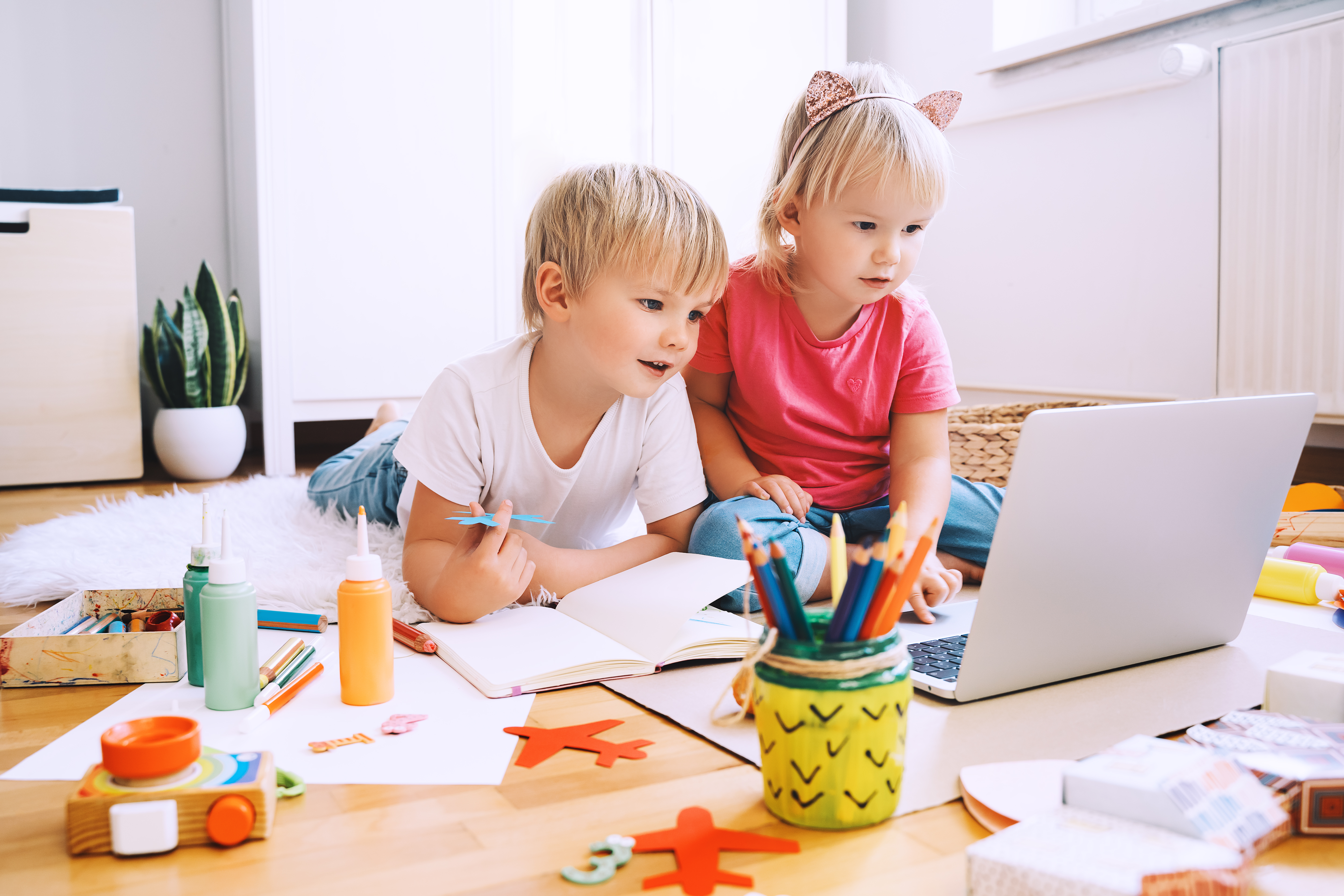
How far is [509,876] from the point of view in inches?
22.1

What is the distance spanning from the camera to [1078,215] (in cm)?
229

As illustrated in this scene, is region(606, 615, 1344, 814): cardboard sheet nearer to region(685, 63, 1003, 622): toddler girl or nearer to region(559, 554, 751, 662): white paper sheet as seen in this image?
region(559, 554, 751, 662): white paper sheet

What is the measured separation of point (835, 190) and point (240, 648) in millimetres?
781

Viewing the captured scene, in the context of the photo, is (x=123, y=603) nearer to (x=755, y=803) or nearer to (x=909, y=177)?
(x=755, y=803)

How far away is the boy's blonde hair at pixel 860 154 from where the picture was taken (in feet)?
3.74

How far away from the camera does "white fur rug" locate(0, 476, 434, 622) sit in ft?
3.87

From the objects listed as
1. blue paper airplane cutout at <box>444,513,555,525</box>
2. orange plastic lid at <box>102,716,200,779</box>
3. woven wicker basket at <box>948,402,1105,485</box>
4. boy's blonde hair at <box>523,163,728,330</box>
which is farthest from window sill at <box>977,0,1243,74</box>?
orange plastic lid at <box>102,716,200,779</box>

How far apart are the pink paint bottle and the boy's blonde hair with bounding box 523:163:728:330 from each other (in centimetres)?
76

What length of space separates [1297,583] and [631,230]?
82 centimetres

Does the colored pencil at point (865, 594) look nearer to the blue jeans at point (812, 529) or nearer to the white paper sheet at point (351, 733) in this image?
the white paper sheet at point (351, 733)

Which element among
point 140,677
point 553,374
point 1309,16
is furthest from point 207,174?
point 1309,16

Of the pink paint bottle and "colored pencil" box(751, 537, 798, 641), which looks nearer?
"colored pencil" box(751, 537, 798, 641)

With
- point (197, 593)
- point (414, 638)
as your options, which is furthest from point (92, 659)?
point (414, 638)

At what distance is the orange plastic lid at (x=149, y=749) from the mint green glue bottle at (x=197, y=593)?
0.19 meters
